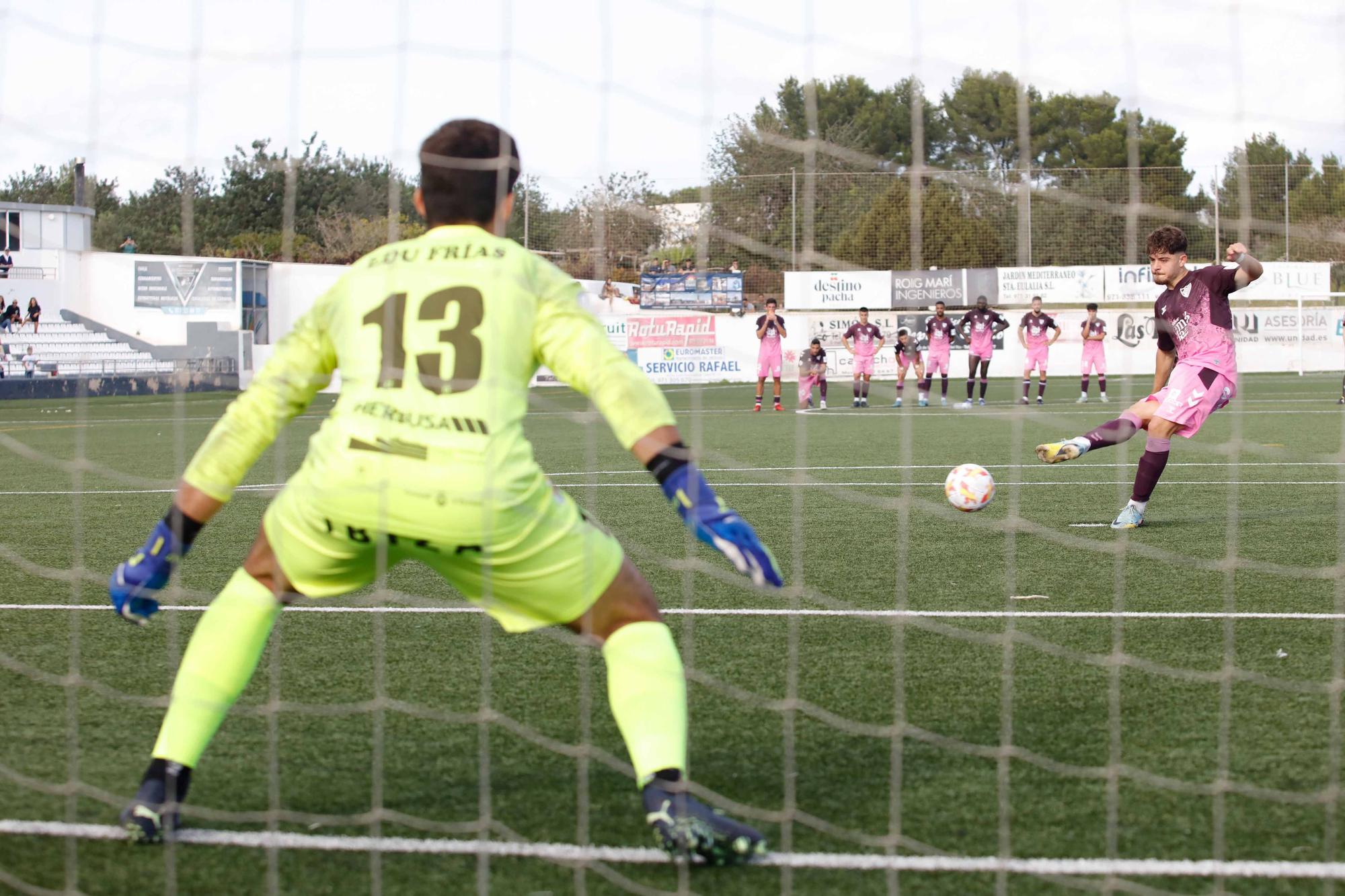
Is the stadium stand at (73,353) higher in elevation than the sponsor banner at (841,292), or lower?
lower

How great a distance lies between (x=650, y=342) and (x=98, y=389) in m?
11.3

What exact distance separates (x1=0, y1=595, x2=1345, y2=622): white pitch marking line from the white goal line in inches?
92.1

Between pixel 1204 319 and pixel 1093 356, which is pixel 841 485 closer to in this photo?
pixel 1204 319

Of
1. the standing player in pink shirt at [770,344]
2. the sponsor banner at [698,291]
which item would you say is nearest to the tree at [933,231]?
the sponsor banner at [698,291]

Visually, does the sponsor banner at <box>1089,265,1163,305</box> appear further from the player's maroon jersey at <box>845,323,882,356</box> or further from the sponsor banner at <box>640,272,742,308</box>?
the player's maroon jersey at <box>845,323,882,356</box>

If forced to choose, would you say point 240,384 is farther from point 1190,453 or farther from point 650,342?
point 1190,453

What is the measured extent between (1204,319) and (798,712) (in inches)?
183

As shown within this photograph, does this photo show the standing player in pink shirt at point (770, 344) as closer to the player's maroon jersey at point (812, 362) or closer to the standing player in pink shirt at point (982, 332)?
the player's maroon jersey at point (812, 362)

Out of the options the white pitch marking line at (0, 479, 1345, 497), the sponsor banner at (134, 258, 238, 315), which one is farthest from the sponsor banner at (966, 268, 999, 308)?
the white pitch marking line at (0, 479, 1345, 497)

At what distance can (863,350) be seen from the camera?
73.2ft

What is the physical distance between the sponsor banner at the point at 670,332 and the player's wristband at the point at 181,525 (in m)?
25.6

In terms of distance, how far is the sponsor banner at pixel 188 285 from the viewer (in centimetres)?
3055

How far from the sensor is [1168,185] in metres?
14.2

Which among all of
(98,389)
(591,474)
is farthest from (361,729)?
(98,389)
